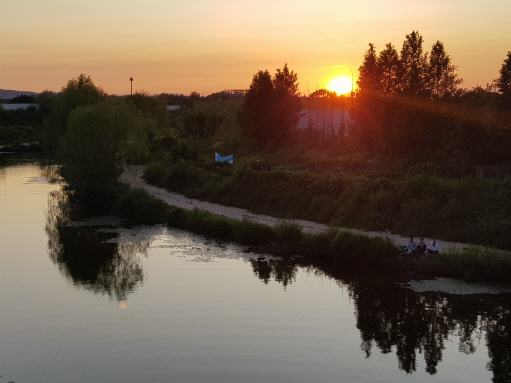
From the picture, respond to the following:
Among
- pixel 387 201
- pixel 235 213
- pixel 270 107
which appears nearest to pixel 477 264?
pixel 387 201

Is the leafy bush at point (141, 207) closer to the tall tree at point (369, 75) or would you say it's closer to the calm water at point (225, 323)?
the calm water at point (225, 323)

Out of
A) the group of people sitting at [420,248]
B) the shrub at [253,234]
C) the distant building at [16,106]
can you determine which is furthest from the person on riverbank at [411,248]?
the distant building at [16,106]

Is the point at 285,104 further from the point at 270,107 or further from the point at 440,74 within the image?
the point at 440,74

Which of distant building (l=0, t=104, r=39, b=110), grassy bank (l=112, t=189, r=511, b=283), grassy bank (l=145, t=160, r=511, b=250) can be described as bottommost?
grassy bank (l=112, t=189, r=511, b=283)

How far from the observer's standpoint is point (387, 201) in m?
26.5

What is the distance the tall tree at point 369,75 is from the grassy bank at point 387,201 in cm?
1236

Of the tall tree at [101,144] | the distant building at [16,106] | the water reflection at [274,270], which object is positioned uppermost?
the distant building at [16,106]

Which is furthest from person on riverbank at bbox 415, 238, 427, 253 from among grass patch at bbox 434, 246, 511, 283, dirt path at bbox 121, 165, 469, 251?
dirt path at bbox 121, 165, 469, 251

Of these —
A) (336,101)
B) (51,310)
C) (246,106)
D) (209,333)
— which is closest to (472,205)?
(209,333)

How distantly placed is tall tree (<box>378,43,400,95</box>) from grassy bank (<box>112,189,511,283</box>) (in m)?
19.6

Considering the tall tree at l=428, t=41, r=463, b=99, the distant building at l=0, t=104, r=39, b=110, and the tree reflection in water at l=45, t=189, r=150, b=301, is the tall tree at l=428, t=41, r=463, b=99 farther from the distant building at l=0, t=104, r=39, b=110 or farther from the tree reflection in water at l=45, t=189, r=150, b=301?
the distant building at l=0, t=104, r=39, b=110

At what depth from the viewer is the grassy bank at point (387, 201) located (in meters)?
23.3

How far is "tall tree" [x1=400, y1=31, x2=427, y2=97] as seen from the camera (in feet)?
135

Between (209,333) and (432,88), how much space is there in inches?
1197
